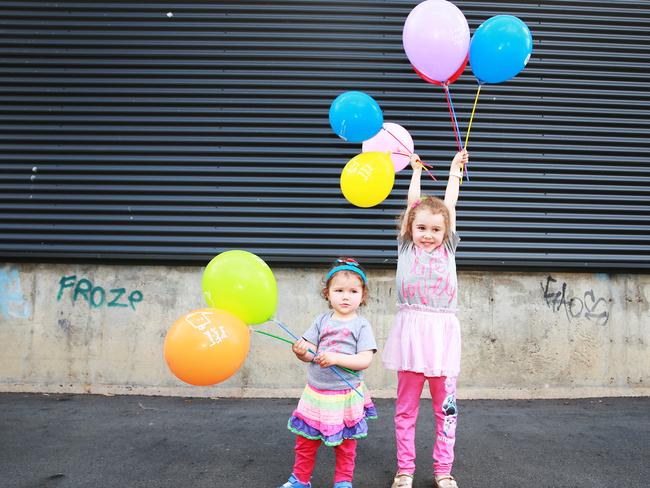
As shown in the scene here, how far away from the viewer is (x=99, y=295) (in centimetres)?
496

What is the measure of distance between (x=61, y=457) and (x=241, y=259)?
2.04 m

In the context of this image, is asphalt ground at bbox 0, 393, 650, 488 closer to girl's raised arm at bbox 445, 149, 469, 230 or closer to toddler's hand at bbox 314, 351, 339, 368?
toddler's hand at bbox 314, 351, 339, 368

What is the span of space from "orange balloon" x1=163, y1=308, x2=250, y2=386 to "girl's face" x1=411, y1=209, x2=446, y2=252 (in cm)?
118

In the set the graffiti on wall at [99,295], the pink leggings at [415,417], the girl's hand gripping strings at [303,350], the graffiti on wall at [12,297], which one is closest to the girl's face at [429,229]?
the pink leggings at [415,417]

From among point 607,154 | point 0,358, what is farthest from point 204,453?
point 607,154

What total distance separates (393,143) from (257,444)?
7.81ft

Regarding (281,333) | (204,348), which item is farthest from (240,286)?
(281,333)

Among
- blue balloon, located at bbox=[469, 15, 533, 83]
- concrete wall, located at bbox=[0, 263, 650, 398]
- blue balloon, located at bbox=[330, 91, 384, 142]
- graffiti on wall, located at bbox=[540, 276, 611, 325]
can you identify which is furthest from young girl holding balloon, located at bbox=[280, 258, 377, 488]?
graffiti on wall, located at bbox=[540, 276, 611, 325]

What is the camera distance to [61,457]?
10.8ft

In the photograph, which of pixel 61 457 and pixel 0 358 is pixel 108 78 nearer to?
pixel 0 358

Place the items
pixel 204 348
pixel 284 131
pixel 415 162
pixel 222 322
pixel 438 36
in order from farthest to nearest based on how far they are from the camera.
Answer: pixel 284 131
pixel 415 162
pixel 438 36
pixel 222 322
pixel 204 348

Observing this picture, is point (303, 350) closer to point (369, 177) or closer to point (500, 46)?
point (369, 177)

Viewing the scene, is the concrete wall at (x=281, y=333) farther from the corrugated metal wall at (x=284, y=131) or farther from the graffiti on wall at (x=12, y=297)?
the corrugated metal wall at (x=284, y=131)

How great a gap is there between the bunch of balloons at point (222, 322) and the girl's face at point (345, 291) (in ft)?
1.09
